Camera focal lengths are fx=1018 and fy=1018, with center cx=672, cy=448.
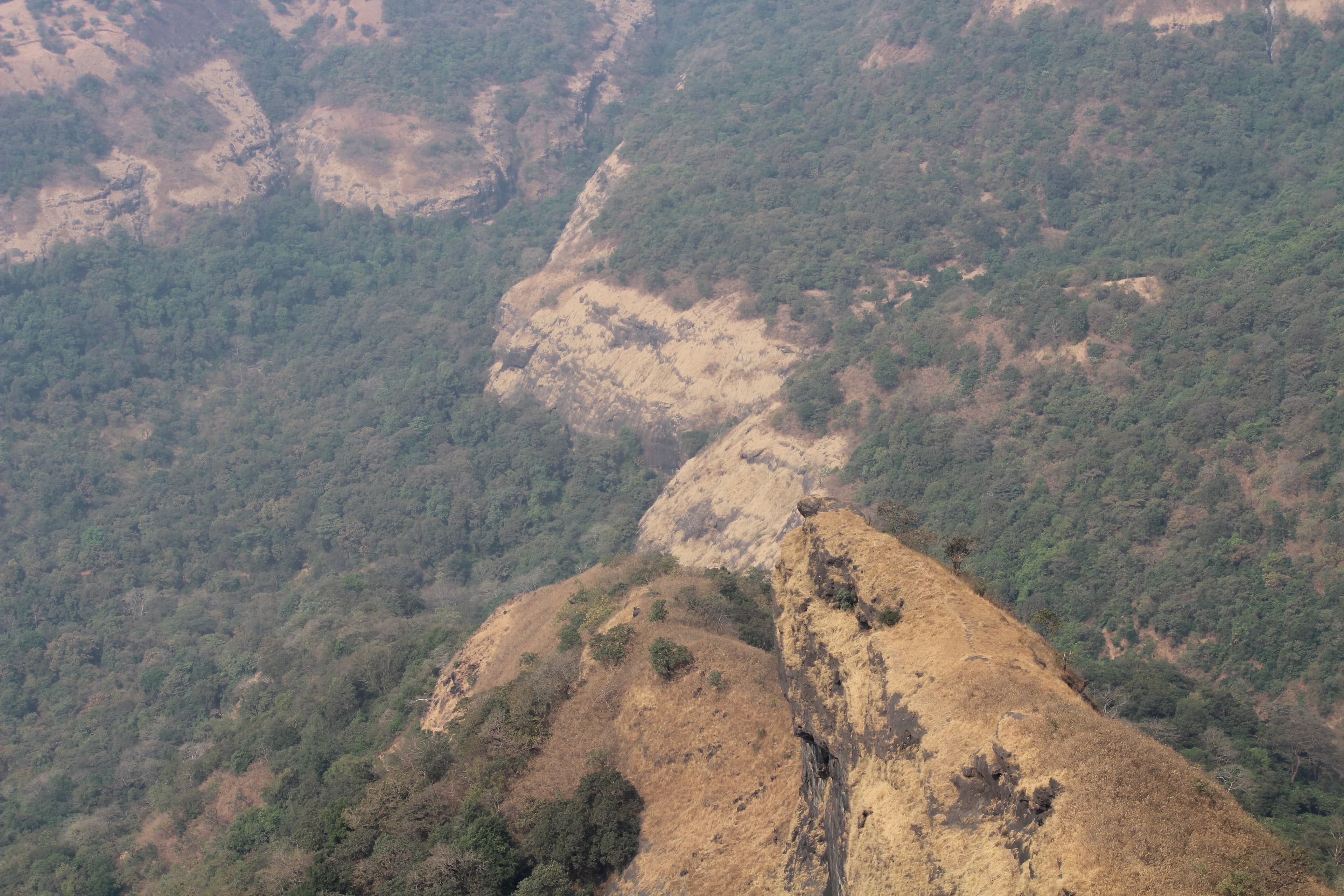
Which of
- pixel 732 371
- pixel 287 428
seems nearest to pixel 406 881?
pixel 732 371

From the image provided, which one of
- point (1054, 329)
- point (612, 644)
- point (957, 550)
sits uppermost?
point (957, 550)

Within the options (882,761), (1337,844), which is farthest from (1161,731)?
(882,761)

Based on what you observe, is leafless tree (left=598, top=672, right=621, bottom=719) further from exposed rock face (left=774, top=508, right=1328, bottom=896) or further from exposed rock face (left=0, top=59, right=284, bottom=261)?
exposed rock face (left=0, top=59, right=284, bottom=261)

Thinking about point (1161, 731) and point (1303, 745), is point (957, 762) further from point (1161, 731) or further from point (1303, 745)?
point (1303, 745)

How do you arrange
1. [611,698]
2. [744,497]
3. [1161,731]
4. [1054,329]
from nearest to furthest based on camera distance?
[611,698], [1161,731], [1054,329], [744,497]

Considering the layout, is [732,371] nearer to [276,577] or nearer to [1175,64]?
[276,577]
